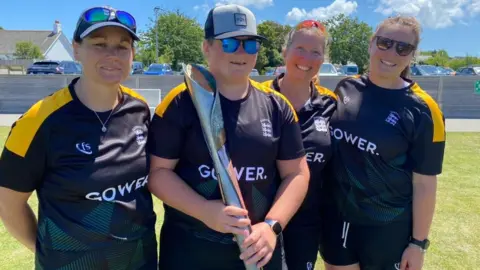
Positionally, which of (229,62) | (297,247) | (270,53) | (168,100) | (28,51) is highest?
(270,53)

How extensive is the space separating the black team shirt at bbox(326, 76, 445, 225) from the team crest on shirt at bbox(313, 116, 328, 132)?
7 cm

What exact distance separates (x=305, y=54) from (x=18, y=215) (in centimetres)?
211

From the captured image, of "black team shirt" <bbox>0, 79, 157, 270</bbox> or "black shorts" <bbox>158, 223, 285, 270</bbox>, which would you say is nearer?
"black team shirt" <bbox>0, 79, 157, 270</bbox>

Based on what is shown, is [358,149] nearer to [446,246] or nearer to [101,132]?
[101,132]

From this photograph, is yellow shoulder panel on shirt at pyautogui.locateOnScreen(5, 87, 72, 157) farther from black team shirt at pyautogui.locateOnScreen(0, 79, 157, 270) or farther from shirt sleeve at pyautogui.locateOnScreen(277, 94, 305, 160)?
shirt sleeve at pyautogui.locateOnScreen(277, 94, 305, 160)

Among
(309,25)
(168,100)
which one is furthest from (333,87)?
(168,100)

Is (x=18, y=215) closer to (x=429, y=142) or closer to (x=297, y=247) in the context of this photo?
(x=297, y=247)

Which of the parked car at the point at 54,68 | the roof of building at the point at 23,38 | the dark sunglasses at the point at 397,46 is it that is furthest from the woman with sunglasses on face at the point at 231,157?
the roof of building at the point at 23,38

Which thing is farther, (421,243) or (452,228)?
(452,228)

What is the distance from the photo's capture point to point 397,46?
2.80 m

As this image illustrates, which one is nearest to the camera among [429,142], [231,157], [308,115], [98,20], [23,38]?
[98,20]

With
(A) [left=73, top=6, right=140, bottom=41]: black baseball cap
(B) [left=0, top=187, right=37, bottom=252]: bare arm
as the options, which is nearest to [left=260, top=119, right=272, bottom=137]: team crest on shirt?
(A) [left=73, top=6, right=140, bottom=41]: black baseball cap

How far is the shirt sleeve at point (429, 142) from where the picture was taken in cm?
267

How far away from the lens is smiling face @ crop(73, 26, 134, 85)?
216 centimetres
